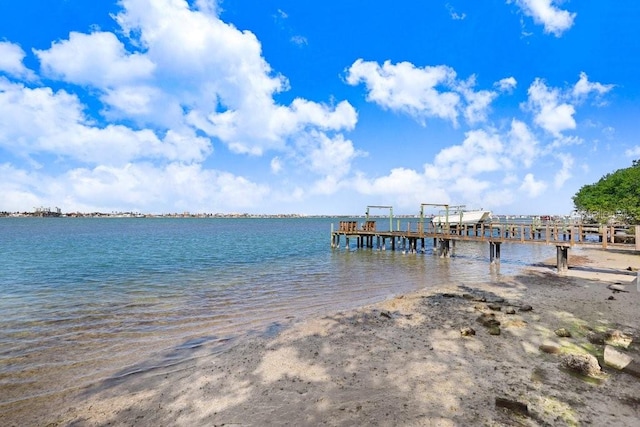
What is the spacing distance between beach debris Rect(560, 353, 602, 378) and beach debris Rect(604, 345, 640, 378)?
1.51 ft

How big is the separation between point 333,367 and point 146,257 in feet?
87.2

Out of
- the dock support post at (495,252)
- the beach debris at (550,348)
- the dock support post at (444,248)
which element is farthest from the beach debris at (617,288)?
the dock support post at (444,248)

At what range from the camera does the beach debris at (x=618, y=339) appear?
26.4 feet

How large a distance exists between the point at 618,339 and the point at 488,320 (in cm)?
288

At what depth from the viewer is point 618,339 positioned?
8.19 m

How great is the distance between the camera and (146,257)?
29.1 metres

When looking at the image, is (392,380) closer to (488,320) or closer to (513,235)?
(488,320)

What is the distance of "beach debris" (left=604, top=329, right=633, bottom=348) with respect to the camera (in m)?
8.04

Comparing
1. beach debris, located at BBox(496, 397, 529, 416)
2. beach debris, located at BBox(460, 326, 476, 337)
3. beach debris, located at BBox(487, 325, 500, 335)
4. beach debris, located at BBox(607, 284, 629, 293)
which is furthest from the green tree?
beach debris, located at BBox(496, 397, 529, 416)

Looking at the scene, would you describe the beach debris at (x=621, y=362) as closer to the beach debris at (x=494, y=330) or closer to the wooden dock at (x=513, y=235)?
the beach debris at (x=494, y=330)

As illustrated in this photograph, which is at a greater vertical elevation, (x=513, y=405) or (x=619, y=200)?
(x=619, y=200)

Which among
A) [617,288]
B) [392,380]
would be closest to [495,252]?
[617,288]

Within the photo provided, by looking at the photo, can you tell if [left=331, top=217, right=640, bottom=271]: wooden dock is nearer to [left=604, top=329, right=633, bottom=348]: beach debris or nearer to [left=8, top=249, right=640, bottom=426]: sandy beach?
[left=8, top=249, right=640, bottom=426]: sandy beach

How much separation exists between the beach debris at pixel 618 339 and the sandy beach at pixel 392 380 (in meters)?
0.03
